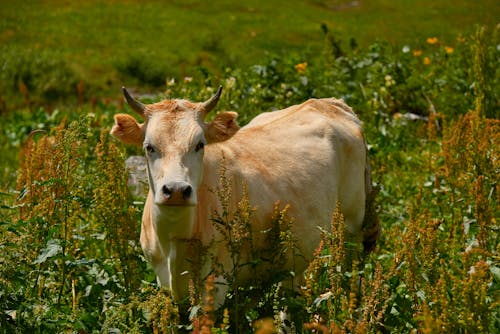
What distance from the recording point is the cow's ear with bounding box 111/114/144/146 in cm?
592

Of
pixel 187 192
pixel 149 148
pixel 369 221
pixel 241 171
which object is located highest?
pixel 149 148

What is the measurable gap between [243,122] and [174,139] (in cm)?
511

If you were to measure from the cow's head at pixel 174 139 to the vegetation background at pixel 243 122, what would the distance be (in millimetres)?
256

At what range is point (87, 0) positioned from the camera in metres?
31.0

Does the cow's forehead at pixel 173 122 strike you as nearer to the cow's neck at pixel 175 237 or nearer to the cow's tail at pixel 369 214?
the cow's neck at pixel 175 237

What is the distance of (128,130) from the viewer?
5965 millimetres

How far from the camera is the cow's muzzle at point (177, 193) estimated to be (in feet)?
16.8

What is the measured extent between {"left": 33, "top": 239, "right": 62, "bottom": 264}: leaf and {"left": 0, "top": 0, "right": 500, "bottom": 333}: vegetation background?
0.02 metres

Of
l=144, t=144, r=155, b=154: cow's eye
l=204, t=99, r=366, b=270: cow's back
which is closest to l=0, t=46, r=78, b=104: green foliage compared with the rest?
l=204, t=99, r=366, b=270: cow's back

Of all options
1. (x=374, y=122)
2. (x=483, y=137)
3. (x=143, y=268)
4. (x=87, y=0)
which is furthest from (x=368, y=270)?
(x=87, y=0)

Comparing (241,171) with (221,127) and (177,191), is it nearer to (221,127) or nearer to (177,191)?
(221,127)

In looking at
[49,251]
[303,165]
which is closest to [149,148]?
[49,251]

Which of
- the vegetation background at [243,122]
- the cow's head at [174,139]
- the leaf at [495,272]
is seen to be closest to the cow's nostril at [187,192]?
the cow's head at [174,139]

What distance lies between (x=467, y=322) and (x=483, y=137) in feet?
9.15
